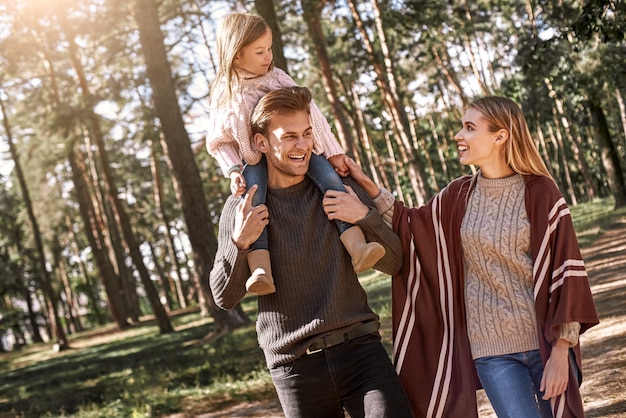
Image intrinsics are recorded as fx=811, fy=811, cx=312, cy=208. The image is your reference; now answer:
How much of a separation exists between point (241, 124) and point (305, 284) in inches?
32.1

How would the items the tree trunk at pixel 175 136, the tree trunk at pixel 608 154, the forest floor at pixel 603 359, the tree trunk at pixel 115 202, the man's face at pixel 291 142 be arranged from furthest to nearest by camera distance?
the tree trunk at pixel 608 154
the tree trunk at pixel 115 202
the tree trunk at pixel 175 136
the forest floor at pixel 603 359
the man's face at pixel 291 142

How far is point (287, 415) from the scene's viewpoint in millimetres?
3516

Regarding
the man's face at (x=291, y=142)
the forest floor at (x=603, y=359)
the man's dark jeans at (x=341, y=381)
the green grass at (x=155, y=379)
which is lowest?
the forest floor at (x=603, y=359)

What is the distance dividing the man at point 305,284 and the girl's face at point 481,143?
21.9 inches

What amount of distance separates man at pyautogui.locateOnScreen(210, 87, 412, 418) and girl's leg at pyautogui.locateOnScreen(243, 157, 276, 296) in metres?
0.05

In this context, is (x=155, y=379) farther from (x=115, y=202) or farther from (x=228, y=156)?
(x=115, y=202)

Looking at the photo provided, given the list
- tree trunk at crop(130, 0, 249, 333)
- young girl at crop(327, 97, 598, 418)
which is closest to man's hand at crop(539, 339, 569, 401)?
young girl at crop(327, 97, 598, 418)

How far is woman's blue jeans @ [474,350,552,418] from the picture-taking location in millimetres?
3609

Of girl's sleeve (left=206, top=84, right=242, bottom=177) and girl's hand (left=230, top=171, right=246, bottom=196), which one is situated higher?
girl's sleeve (left=206, top=84, right=242, bottom=177)

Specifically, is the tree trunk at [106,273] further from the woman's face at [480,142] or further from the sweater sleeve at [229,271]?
the woman's face at [480,142]

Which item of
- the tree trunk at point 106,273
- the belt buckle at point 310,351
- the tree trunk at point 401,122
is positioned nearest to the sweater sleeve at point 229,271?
the belt buckle at point 310,351

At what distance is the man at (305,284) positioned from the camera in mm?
3383

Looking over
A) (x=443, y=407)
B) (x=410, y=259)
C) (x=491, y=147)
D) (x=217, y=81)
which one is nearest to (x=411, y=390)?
(x=443, y=407)

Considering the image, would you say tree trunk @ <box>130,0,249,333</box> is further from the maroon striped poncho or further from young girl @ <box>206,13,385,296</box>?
the maroon striped poncho
